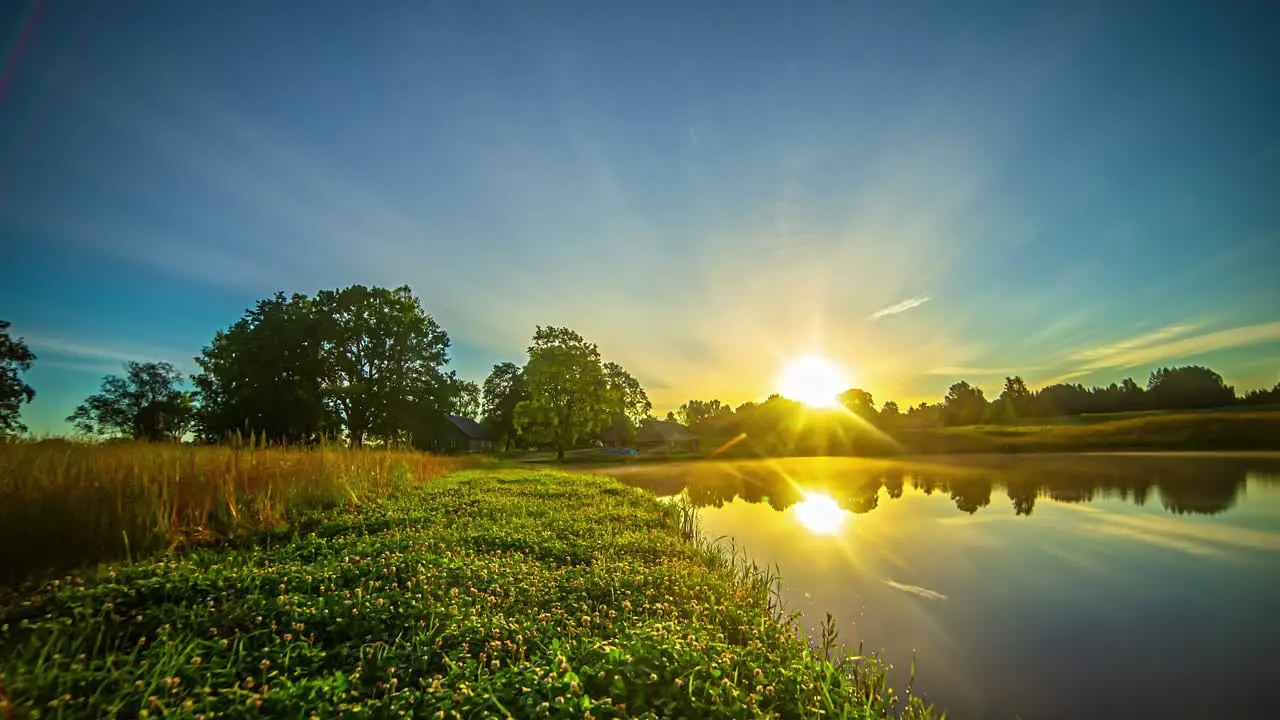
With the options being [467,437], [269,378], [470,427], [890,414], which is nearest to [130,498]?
[269,378]

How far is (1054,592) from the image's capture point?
6.85 m

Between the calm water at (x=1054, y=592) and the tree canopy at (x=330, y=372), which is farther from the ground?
the tree canopy at (x=330, y=372)

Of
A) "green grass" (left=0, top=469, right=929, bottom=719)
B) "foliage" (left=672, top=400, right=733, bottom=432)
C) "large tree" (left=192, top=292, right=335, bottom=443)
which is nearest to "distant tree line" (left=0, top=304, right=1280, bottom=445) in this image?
"large tree" (left=192, top=292, right=335, bottom=443)

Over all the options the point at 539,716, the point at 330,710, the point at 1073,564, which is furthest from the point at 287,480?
the point at 1073,564

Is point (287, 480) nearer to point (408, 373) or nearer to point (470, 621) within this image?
point (470, 621)

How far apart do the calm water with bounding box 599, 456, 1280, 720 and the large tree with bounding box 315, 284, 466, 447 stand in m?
28.5

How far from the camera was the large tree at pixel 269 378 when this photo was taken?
93.6 ft

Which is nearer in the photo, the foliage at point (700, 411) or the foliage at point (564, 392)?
the foliage at point (564, 392)

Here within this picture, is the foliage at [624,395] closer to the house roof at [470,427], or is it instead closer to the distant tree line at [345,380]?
the distant tree line at [345,380]

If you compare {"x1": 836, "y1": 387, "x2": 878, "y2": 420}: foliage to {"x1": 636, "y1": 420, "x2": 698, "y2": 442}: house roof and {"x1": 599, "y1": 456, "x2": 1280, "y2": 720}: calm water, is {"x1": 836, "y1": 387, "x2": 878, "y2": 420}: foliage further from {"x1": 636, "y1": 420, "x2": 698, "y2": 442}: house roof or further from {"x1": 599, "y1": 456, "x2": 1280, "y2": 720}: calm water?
{"x1": 599, "y1": 456, "x2": 1280, "y2": 720}: calm water

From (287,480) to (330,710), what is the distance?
853 centimetres

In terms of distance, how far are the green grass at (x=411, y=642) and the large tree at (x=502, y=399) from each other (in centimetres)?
6356

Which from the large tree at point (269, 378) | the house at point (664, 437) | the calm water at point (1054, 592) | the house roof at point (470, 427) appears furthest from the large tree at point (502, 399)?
the calm water at point (1054, 592)

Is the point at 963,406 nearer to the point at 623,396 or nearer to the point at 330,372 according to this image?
the point at 623,396
